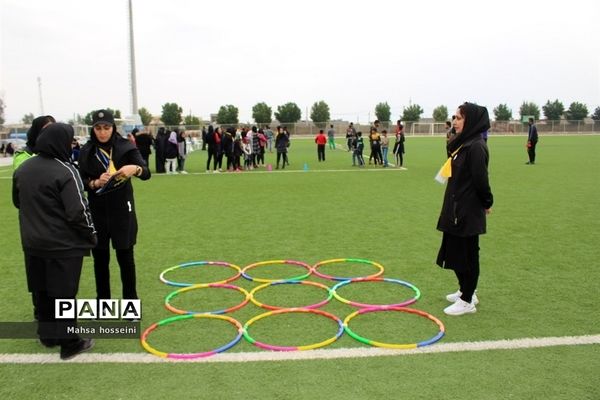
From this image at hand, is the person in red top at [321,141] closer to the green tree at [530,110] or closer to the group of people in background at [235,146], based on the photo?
the group of people in background at [235,146]

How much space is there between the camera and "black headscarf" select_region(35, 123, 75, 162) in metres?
3.85

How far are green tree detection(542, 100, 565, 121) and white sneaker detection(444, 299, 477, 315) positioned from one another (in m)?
102

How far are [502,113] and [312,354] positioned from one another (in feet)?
333

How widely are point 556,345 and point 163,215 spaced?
8563 mm

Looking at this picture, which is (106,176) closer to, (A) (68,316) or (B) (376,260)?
(A) (68,316)

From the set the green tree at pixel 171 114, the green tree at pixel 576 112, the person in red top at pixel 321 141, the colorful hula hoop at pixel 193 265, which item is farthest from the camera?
the green tree at pixel 576 112

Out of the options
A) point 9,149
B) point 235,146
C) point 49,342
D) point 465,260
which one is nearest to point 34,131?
point 49,342

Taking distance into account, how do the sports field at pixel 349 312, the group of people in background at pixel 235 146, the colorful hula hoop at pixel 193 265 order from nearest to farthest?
the sports field at pixel 349 312
the colorful hula hoop at pixel 193 265
the group of people in background at pixel 235 146

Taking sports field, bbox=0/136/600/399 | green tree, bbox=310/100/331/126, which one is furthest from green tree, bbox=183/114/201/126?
sports field, bbox=0/136/600/399

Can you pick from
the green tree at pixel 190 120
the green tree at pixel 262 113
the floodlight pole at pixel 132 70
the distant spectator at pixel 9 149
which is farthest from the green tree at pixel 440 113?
the distant spectator at pixel 9 149

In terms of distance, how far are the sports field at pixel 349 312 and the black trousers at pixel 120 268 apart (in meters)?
0.47

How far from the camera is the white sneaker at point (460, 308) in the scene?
5016 mm

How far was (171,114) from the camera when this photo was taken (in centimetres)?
8469

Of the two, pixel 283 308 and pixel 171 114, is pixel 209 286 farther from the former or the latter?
pixel 171 114
